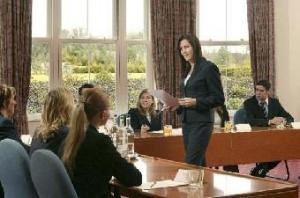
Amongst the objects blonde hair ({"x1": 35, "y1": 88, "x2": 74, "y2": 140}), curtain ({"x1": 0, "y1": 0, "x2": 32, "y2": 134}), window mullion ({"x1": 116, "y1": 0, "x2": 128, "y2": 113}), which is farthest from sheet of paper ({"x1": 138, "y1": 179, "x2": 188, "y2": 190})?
window mullion ({"x1": 116, "y1": 0, "x2": 128, "y2": 113})

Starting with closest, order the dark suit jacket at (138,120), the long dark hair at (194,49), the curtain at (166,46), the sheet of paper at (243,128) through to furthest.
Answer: the long dark hair at (194,49) → the sheet of paper at (243,128) → the dark suit jacket at (138,120) → the curtain at (166,46)

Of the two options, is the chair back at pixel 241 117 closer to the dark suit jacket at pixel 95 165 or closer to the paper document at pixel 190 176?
the paper document at pixel 190 176

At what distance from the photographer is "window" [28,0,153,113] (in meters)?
8.05

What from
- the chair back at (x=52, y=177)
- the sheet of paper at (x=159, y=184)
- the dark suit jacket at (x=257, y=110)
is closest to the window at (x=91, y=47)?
the dark suit jacket at (x=257, y=110)

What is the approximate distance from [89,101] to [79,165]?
32cm

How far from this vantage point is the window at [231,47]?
920 centimetres

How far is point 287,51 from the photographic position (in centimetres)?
938

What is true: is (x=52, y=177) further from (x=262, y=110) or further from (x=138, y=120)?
(x=262, y=110)

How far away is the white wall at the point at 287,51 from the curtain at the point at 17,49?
422cm

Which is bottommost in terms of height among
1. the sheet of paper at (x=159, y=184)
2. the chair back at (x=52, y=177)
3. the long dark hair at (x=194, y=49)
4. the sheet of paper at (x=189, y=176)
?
the sheet of paper at (x=159, y=184)

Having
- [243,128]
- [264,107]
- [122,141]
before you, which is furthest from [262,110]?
[122,141]

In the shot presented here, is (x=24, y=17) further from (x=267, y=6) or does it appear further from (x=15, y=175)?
(x=15, y=175)

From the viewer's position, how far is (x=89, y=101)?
266 centimetres

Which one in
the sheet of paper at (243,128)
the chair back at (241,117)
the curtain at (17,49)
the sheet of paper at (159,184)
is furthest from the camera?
the curtain at (17,49)
